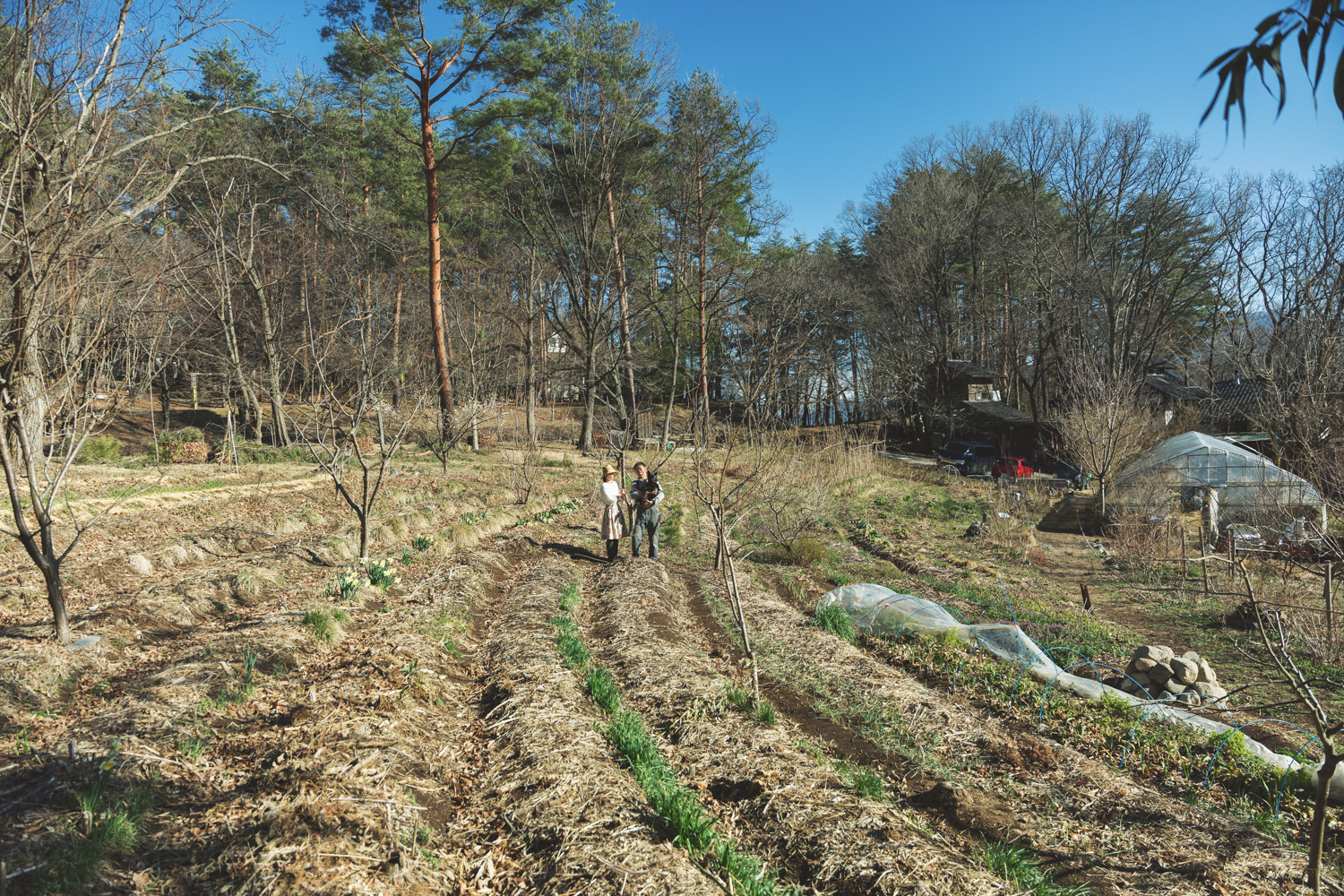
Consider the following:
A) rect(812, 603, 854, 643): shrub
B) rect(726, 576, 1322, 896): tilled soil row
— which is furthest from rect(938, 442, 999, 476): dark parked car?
rect(726, 576, 1322, 896): tilled soil row

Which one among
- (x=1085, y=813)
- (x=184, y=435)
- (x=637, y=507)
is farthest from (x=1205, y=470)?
(x=184, y=435)

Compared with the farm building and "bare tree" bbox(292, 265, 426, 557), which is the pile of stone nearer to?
"bare tree" bbox(292, 265, 426, 557)

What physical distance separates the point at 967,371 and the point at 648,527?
32.7 metres

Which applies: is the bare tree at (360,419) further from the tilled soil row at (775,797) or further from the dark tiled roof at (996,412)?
the dark tiled roof at (996,412)

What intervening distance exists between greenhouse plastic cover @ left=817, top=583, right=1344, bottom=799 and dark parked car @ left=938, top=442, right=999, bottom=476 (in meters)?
21.5

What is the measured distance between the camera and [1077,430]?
65.5 ft

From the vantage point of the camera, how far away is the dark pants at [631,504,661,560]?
440 inches

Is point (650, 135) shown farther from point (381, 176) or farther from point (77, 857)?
point (77, 857)

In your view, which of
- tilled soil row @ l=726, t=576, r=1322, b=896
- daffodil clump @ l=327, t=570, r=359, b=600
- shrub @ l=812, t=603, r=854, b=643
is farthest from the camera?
shrub @ l=812, t=603, r=854, b=643

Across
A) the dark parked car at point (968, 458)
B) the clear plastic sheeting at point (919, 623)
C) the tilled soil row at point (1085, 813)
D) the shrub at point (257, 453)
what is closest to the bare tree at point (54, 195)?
the tilled soil row at point (1085, 813)

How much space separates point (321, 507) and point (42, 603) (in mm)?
5509

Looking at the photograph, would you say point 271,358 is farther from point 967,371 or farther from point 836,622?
point 967,371

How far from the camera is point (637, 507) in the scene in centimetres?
1134

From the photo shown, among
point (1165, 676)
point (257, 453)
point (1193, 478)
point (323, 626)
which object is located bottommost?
point (1165, 676)
